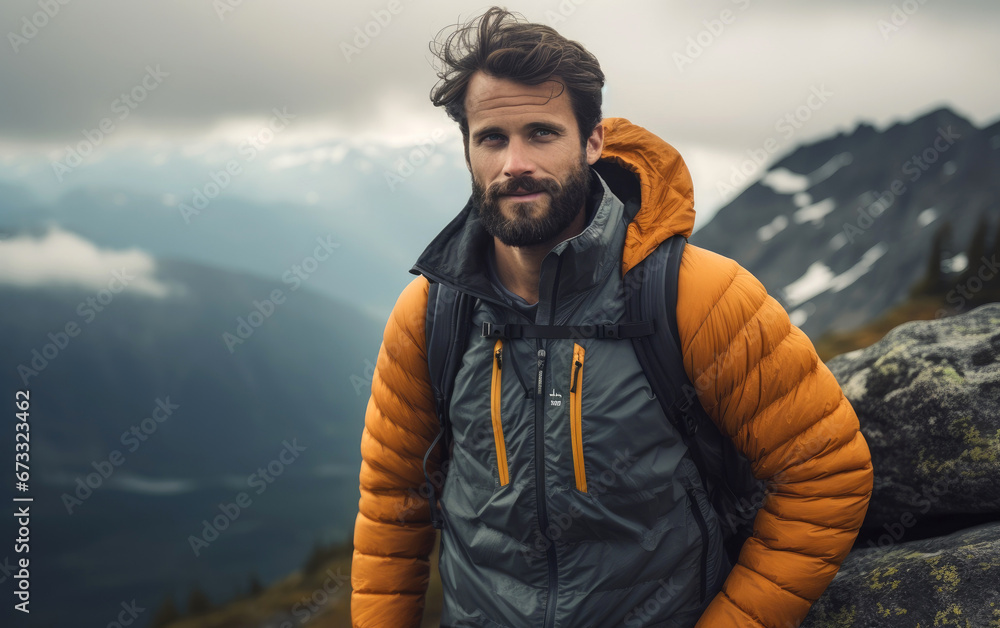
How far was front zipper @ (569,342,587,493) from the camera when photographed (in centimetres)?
279

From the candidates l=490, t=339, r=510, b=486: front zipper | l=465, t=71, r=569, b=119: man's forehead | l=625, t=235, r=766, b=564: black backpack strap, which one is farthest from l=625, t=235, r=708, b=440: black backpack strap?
l=465, t=71, r=569, b=119: man's forehead

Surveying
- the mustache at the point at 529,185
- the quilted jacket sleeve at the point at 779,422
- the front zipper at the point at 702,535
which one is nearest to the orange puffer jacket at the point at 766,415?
the quilted jacket sleeve at the point at 779,422

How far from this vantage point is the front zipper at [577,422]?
9.14ft

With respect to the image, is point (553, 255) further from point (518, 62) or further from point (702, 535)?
point (702, 535)

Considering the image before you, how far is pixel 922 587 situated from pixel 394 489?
9.19 ft

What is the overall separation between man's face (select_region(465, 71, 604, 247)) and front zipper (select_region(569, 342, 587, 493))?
2.52 feet

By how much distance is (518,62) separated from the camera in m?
3.16

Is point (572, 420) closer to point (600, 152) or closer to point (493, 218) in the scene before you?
point (493, 218)

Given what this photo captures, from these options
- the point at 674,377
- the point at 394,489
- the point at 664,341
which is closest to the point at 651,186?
the point at 664,341

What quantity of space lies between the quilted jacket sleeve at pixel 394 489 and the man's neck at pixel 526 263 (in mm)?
485

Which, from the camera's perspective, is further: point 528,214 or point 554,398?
point 528,214

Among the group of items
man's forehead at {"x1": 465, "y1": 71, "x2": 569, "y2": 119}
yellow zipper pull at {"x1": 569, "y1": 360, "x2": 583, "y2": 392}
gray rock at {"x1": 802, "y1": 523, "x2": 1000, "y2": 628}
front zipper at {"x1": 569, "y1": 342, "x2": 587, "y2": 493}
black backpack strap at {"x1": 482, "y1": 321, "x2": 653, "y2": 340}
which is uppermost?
man's forehead at {"x1": 465, "y1": 71, "x2": 569, "y2": 119}

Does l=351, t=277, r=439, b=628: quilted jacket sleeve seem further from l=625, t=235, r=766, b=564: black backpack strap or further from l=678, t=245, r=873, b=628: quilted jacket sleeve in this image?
l=678, t=245, r=873, b=628: quilted jacket sleeve

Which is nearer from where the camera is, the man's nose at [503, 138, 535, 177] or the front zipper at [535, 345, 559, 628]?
the front zipper at [535, 345, 559, 628]
